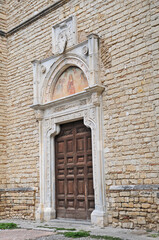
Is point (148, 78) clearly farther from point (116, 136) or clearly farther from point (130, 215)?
point (130, 215)

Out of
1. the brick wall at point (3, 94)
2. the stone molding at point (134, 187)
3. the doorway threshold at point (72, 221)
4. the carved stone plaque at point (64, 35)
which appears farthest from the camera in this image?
the brick wall at point (3, 94)

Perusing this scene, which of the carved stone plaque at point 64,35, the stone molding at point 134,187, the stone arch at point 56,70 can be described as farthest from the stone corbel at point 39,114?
the stone molding at point 134,187

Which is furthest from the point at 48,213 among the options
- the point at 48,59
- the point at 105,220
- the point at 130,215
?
the point at 48,59

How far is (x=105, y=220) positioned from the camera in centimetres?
661

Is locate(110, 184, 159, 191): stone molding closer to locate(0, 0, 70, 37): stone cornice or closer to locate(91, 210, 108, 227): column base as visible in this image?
locate(91, 210, 108, 227): column base

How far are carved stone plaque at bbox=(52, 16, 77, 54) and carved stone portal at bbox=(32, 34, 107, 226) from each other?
18 cm

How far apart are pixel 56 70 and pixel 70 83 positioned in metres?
0.59

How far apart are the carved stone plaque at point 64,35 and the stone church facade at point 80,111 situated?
26mm

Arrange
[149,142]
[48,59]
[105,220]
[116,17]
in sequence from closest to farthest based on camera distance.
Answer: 1. [149,142]
2. [105,220]
3. [116,17]
4. [48,59]

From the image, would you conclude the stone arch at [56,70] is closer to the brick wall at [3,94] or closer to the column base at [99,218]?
the brick wall at [3,94]

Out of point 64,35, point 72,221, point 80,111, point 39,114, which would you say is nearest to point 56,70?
point 64,35

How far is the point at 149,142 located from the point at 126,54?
195cm

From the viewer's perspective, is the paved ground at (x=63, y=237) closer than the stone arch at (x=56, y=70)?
Yes

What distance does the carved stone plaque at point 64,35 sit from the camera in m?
8.02
